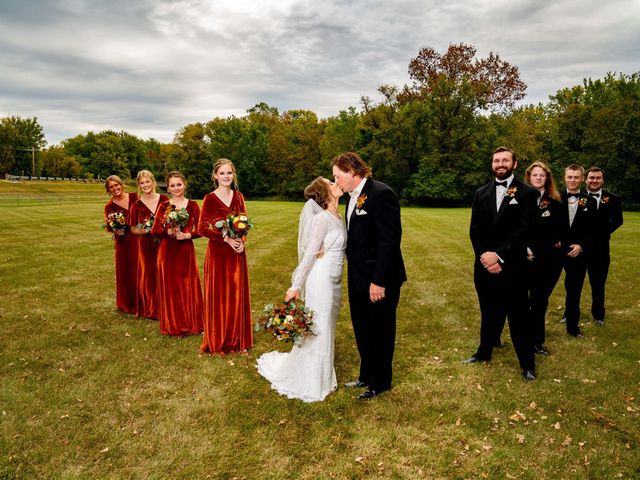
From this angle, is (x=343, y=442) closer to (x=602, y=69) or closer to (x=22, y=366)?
(x=22, y=366)

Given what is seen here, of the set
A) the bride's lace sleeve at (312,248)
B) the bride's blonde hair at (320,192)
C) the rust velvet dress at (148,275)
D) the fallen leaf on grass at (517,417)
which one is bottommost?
the fallen leaf on grass at (517,417)

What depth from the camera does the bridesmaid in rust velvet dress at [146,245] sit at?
7.88 meters

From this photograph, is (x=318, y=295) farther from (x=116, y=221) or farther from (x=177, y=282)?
(x=116, y=221)

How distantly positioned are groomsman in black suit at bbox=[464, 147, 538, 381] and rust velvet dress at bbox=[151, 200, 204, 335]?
4656 millimetres

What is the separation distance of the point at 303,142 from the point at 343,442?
64.1m

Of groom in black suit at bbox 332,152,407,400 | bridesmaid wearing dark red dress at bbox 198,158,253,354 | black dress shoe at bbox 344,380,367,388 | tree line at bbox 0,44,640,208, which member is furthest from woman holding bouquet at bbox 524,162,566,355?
tree line at bbox 0,44,640,208

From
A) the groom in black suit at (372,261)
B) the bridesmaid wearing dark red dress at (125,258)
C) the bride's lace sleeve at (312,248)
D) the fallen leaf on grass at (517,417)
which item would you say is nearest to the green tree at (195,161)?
the bridesmaid wearing dark red dress at (125,258)

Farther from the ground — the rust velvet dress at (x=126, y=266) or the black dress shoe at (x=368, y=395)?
the rust velvet dress at (x=126, y=266)

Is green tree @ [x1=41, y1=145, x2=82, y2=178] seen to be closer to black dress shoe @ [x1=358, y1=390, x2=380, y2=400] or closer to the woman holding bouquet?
black dress shoe @ [x1=358, y1=390, x2=380, y2=400]

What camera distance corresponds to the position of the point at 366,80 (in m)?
57.9

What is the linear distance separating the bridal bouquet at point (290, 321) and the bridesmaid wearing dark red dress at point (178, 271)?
2704mm

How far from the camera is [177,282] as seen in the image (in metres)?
7.41

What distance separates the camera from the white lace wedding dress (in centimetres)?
501

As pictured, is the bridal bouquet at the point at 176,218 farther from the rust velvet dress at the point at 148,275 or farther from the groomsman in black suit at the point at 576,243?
the groomsman in black suit at the point at 576,243
